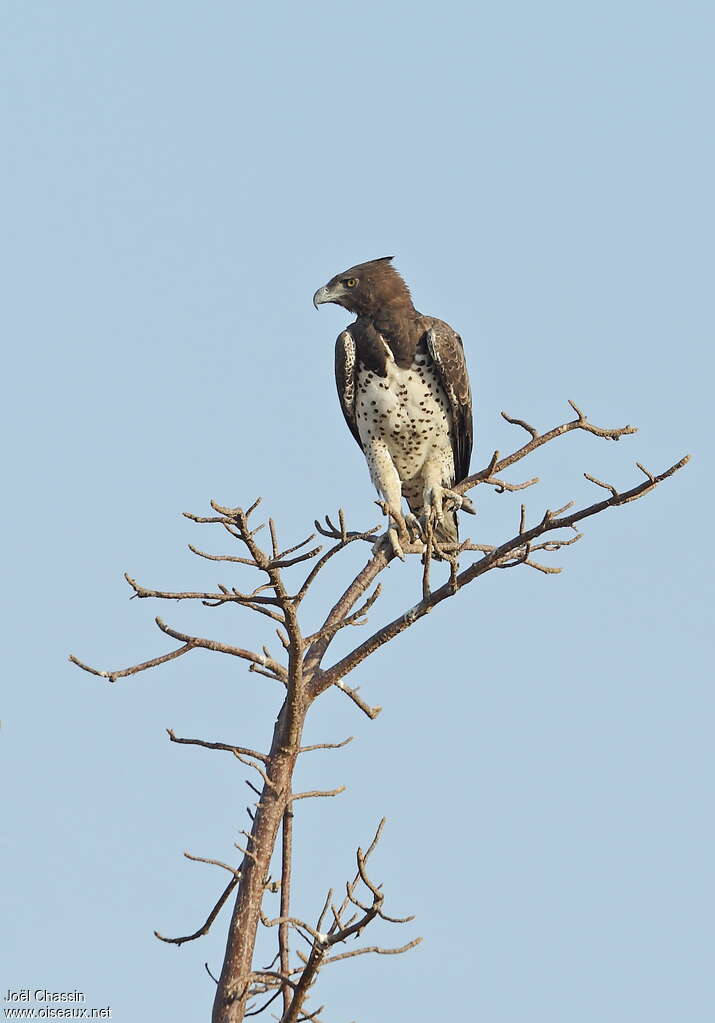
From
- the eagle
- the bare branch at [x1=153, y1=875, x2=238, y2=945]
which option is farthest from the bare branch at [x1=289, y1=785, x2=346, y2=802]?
the eagle

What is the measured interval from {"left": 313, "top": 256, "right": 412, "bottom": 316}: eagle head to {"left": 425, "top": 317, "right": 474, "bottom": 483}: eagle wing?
1.19ft

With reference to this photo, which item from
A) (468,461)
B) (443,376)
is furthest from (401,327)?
(468,461)

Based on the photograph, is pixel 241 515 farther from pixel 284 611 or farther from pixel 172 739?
pixel 172 739

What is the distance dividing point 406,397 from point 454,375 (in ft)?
1.21

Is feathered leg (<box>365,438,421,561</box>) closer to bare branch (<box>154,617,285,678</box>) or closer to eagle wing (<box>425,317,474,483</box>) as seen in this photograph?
eagle wing (<box>425,317,474,483</box>)

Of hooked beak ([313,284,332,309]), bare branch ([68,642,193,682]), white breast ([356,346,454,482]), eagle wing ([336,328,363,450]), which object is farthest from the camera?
hooked beak ([313,284,332,309])

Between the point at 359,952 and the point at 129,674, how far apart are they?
1.36 m

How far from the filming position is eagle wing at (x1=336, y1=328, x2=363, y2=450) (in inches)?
367

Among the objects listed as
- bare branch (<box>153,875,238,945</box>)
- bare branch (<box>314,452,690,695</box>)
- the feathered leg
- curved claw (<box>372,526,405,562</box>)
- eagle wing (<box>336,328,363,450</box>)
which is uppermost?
eagle wing (<box>336,328,363,450</box>)

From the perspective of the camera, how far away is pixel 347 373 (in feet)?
30.6

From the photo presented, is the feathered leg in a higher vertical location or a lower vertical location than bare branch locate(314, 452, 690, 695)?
higher

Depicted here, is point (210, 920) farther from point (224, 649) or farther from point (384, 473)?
point (384, 473)

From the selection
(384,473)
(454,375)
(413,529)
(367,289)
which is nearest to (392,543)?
(413,529)

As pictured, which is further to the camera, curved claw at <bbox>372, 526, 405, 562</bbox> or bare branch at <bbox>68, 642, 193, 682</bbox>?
curved claw at <bbox>372, 526, 405, 562</bbox>
